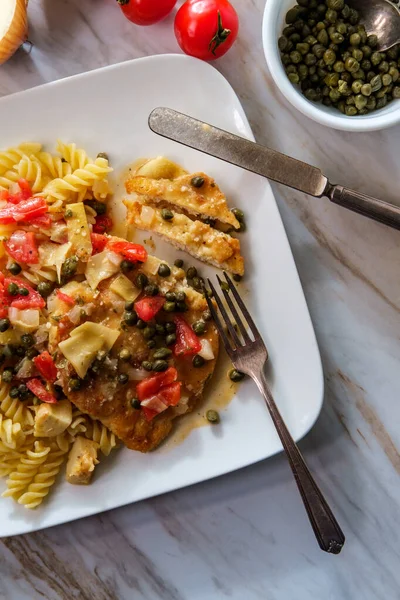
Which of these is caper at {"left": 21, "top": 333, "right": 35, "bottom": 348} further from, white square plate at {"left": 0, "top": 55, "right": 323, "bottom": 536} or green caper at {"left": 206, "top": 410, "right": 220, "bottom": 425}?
green caper at {"left": 206, "top": 410, "right": 220, "bottom": 425}

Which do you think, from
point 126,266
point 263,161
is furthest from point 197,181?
point 126,266

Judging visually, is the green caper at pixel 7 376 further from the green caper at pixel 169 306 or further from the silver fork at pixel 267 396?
the silver fork at pixel 267 396

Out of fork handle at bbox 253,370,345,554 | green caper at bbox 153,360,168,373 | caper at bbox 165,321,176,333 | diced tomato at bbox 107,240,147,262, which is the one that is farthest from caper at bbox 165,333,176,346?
fork handle at bbox 253,370,345,554

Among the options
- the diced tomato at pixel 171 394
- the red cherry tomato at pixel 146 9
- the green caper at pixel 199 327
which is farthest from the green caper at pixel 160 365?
the red cherry tomato at pixel 146 9

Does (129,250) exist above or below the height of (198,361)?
above

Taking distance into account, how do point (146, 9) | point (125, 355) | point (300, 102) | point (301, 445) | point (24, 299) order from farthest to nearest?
1. point (301, 445)
2. point (146, 9)
3. point (24, 299)
4. point (125, 355)
5. point (300, 102)

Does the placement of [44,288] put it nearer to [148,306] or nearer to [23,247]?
[23,247]

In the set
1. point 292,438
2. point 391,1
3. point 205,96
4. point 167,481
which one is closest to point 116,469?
point 167,481
